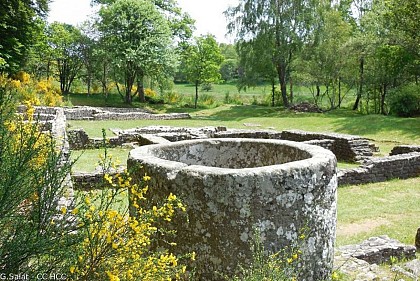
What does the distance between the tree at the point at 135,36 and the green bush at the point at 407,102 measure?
19.3 m

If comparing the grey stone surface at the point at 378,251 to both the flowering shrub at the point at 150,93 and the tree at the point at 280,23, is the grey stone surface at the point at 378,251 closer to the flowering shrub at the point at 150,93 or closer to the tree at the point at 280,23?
the tree at the point at 280,23

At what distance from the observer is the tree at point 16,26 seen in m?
23.7

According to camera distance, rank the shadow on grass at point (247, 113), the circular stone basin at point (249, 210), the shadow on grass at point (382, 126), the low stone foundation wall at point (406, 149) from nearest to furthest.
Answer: the circular stone basin at point (249, 210) → the low stone foundation wall at point (406, 149) → the shadow on grass at point (382, 126) → the shadow on grass at point (247, 113)

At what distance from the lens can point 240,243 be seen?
3.32 metres

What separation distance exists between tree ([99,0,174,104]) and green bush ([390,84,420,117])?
1932 cm

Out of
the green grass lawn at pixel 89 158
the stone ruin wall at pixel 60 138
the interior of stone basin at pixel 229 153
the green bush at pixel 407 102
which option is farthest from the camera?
the green bush at pixel 407 102

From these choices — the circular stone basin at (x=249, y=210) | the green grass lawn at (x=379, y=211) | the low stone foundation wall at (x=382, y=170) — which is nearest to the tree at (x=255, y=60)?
the low stone foundation wall at (x=382, y=170)

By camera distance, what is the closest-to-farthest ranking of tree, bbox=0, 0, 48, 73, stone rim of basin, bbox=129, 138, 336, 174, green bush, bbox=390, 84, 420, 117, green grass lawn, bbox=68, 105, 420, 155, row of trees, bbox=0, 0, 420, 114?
stone rim of basin, bbox=129, 138, 336, 174
green grass lawn, bbox=68, 105, 420, 155
tree, bbox=0, 0, 48, 73
green bush, bbox=390, 84, 420, 117
row of trees, bbox=0, 0, 420, 114

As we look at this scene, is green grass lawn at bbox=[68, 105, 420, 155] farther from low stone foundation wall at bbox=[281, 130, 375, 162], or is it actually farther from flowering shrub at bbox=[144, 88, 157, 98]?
flowering shrub at bbox=[144, 88, 157, 98]

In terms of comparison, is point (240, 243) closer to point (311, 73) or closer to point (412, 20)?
point (412, 20)

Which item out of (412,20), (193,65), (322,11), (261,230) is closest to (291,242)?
(261,230)

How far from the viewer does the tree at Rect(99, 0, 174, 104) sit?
34.9m

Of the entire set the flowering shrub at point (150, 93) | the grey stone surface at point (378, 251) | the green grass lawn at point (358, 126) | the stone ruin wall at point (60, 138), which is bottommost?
the grey stone surface at point (378, 251)

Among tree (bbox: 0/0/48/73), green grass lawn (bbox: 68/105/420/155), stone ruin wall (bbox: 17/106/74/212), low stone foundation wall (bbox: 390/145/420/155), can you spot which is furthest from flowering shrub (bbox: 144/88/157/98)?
low stone foundation wall (bbox: 390/145/420/155)
